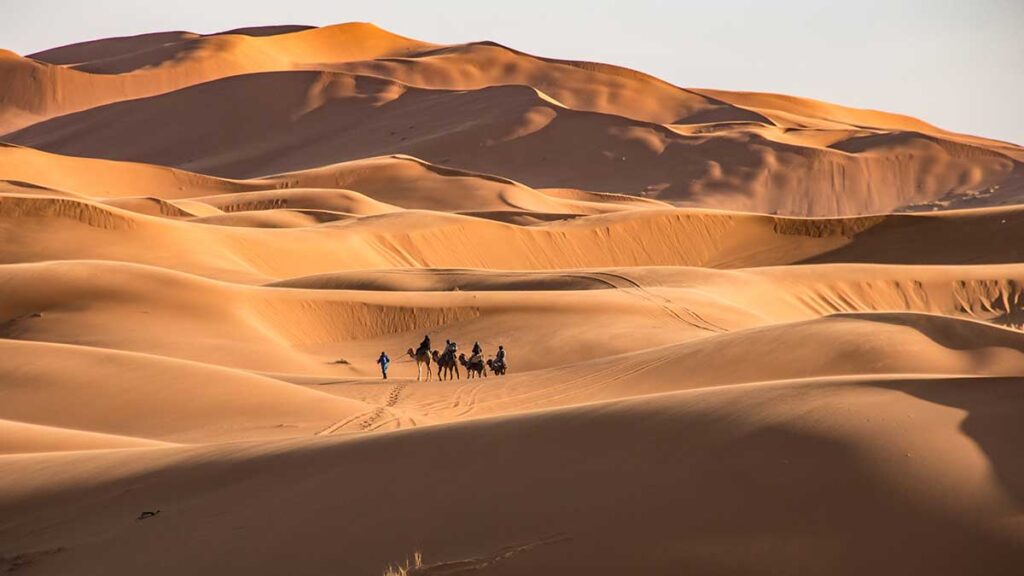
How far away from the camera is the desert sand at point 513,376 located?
800 cm

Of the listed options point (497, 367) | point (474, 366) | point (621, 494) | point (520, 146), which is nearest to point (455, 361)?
point (474, 366)

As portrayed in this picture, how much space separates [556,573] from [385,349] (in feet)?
67.3

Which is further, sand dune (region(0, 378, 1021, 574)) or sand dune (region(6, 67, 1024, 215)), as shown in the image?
sand dune (region(6, 67, 1024, 215))

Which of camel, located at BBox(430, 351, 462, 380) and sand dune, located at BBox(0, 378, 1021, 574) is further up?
sand dune, located at BBox(0, 378, 1021, 574)

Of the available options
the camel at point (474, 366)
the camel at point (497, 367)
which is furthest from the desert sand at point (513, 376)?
the camel at point (474, 366)

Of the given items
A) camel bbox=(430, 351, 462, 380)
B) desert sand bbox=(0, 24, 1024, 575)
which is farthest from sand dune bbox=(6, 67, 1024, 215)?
camel bbox=(430, 351, 462, 380)

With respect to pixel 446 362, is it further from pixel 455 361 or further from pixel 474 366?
pixel 474 366

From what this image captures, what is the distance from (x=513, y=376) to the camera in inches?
871

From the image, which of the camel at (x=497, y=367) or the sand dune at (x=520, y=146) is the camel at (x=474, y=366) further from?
the sand dune at (x=520, y=146)

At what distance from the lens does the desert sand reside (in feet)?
26.2

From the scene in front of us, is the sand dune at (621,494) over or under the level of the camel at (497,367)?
over

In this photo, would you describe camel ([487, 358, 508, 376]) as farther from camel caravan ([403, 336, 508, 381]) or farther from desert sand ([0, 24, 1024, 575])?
desert sand ([0, 24, 1024, 575])

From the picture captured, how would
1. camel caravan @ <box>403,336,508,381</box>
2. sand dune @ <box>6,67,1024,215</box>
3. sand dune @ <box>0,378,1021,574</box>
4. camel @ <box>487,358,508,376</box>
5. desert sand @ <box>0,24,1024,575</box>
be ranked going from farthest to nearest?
sand dune @ <box>6,67,1024,215</box>, camel @ <box>487,358,508,376</box>, camel caravan @ <box>403,336,508,381</box>, desert sand @ <box>0,24,1024,575</box>, sand dune @ <box>0,378,1021,574</box>

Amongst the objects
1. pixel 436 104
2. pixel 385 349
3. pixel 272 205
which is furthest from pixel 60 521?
pixel 436 104
